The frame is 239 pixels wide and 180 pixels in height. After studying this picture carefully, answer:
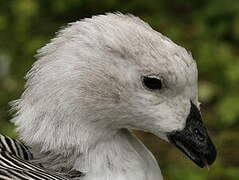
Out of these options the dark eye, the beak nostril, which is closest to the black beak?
the beak nostril

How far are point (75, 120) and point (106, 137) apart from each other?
0.44 feet

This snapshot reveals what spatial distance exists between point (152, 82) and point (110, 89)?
0.14m

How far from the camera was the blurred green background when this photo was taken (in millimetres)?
4266

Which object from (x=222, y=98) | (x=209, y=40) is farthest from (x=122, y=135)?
(x=209, y=40)

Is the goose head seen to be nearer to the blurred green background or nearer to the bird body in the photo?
the bird body

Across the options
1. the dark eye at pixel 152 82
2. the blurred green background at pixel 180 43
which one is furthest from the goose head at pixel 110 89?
the blurred green background at pixel 180 43

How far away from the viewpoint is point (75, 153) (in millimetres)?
2504

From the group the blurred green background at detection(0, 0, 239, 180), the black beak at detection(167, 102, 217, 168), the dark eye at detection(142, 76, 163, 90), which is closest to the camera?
the dark eye at detection(142, 76, 163, 90)

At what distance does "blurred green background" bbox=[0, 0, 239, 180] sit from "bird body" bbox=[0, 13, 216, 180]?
4.66 ft

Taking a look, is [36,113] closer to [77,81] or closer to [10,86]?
[77,81]

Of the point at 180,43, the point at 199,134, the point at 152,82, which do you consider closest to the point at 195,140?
the point at 199,134

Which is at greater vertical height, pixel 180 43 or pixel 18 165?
pixel 18 165

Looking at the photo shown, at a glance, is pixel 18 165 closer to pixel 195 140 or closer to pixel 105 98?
pixel 105 98

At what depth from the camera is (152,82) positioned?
239cm
